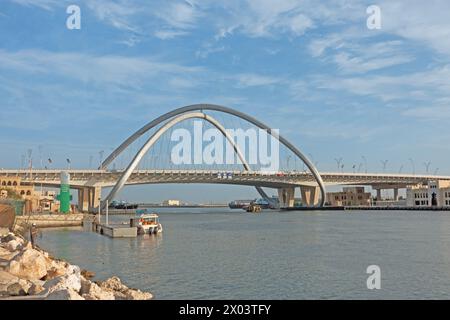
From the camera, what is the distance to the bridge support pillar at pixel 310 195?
114 metres

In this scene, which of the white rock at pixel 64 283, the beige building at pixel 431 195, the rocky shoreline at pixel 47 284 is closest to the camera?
the rocky shoreline at pixel 47 284

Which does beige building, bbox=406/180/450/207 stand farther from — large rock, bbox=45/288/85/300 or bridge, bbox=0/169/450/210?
large rock, bbox=45/288/85/300

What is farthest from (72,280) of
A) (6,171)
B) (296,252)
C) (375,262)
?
(6,171)

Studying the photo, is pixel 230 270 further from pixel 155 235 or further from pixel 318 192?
pixel 318 192

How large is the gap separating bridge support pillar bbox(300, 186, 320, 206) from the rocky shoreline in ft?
320

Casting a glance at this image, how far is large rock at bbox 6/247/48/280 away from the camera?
15416 mm

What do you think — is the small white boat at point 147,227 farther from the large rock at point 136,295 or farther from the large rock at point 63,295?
the large rock at point 63,295

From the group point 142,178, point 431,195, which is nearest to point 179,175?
point 142,178

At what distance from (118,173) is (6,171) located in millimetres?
19006

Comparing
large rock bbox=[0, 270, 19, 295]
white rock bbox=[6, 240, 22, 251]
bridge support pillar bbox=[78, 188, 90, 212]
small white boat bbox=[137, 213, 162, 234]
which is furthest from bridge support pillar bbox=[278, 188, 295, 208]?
large rock bbox=[0, 270, 19, 295]

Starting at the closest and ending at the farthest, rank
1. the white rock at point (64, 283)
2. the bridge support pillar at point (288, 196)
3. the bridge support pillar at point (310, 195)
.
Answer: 1. the white rock at point (64, 283)
2. the bridge support pillar at point (310, 195)
3. the bridge support pillar at point (288, 196)

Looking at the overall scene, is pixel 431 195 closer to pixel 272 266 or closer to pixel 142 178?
pixel 142 178

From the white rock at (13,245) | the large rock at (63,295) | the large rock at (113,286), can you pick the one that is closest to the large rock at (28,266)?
the large rock at (113,286)
